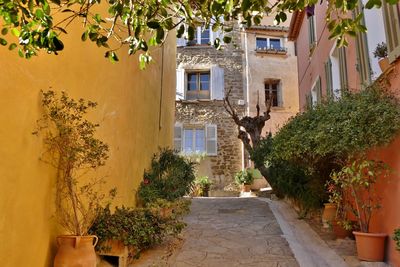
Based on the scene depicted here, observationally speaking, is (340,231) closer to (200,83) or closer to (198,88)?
(198,88)

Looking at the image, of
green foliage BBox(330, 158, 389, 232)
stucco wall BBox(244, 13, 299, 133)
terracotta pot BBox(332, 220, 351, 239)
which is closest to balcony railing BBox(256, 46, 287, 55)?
stucco wall BBox(244, 13, 299, 133)

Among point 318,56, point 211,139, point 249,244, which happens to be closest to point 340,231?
point 249,244

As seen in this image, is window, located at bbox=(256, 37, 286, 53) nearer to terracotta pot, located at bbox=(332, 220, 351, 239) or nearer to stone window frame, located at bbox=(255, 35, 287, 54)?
stone window frame, located at bbox=(255, 35, 287, 54)

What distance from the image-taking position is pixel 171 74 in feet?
37.6

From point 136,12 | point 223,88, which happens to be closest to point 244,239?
point 136,12

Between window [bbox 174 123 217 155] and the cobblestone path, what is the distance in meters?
6.52

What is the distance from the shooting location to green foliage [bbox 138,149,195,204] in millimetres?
7246

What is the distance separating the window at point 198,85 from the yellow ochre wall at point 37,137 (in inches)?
390

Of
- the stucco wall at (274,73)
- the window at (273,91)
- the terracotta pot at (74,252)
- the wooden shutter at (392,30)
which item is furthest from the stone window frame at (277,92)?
the terracotta pot at (74,252)

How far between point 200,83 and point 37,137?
13914mm

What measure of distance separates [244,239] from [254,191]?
802cm

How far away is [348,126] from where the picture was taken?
15.0ft

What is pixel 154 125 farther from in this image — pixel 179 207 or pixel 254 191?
pixel 254 191

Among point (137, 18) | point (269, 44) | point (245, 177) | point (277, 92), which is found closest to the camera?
point (137, 18)
